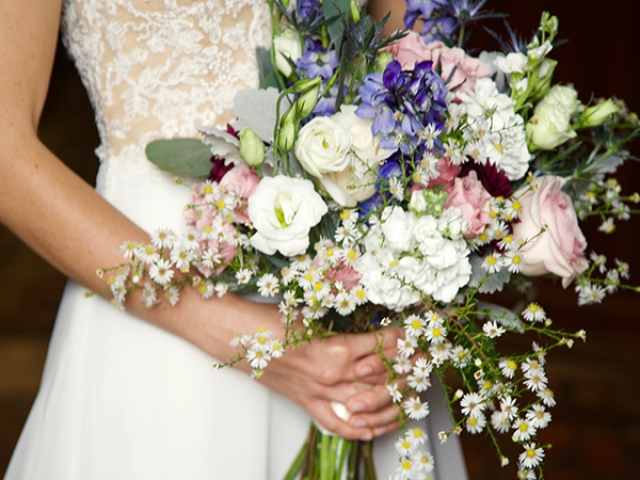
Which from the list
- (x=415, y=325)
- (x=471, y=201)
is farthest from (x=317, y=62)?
(x=415, y=325)

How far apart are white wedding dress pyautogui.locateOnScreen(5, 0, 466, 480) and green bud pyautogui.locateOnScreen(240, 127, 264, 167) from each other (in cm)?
27

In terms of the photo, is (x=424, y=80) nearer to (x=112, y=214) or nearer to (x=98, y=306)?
(x=112, y=214)

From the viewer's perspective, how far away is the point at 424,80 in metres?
0.91

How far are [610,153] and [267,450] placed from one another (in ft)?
2.47

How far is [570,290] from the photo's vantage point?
464 centimetres

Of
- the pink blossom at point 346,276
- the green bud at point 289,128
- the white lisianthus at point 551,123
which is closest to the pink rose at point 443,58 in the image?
the white lisianthus at point 551,123

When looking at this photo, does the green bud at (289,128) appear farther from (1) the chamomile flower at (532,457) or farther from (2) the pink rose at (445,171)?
(1) the chamomile flower at (532,457)

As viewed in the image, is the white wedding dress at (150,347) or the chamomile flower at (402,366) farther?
the white wedding dress at (150,347)

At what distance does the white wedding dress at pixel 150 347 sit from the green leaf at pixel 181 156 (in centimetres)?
8

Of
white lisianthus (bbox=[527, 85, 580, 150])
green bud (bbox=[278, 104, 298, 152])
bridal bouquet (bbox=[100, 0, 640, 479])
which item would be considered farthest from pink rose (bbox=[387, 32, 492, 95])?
green bud (bbox=[278, 104, 298, 152])

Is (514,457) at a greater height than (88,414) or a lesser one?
greater

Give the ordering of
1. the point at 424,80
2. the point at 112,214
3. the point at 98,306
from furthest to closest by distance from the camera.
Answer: the point at 98,306, the point at 112,214, the point at 424,80

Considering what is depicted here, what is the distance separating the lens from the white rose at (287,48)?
3.40 ft

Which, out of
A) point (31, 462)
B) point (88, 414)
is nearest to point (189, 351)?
point (88, 414)
